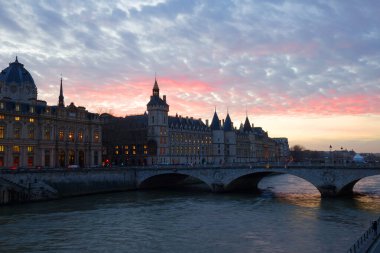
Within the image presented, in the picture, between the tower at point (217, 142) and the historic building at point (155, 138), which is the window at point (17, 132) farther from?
the tower at point (217, 142)

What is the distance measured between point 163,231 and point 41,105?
63.8m

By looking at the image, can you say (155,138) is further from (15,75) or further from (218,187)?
(218,187)

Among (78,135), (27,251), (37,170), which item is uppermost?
(78,135)

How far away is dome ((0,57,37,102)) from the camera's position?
4040 inches

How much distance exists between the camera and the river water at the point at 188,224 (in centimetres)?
3816

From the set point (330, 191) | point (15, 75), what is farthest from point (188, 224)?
point (15, 75)

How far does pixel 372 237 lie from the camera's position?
2978cm

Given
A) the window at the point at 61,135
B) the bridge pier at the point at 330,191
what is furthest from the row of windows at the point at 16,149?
the bridge pier at the point at 330,191

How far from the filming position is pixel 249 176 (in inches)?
3280

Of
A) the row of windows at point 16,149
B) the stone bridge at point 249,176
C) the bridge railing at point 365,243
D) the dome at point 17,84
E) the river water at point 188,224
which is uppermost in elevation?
the dome at point 17,84

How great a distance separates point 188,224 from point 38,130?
57541 millimetres

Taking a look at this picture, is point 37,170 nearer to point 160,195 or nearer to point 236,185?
point 160,195

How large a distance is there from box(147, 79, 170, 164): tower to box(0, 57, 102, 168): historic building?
21.4 m

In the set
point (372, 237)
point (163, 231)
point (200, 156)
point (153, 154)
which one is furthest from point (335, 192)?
point (200, 156)
